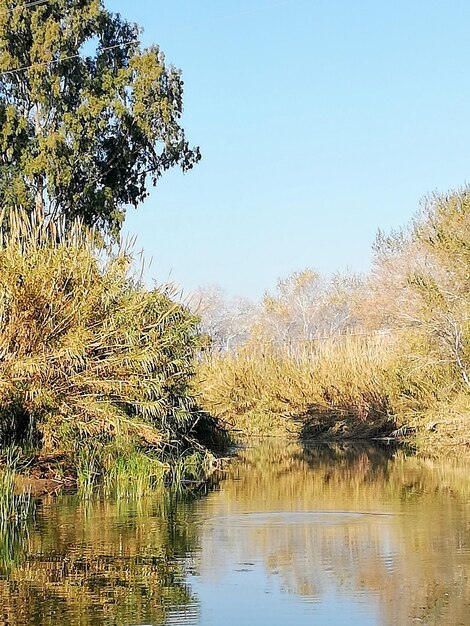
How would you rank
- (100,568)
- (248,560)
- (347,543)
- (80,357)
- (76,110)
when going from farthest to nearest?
(76,110) → (80,357) → (347,543) → (248,560) → (100,568)

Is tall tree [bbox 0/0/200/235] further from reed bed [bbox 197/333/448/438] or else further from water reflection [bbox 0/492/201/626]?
water reflection [bbox 0/492/201/626]

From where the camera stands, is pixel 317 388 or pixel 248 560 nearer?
pixel 248 560

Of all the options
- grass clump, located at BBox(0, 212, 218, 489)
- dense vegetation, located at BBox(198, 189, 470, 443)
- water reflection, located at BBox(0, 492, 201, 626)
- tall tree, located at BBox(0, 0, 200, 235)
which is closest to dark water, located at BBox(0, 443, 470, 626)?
water reflection, located at BBox(0, 492, 201, 626)

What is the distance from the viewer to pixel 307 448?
103 ft

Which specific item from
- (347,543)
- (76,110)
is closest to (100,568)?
(347,543)

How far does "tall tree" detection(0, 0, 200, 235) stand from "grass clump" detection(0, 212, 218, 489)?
11.4 meters

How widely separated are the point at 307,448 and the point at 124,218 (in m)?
8.25

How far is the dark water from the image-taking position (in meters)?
8.70

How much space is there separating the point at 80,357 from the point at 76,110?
48.9ft

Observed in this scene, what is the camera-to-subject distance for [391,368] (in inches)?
1261

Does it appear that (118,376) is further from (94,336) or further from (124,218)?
(124,218)

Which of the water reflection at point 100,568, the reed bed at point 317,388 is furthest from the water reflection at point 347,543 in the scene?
the reed bed at point 317,388

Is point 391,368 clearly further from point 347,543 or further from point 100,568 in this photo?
point 100,568

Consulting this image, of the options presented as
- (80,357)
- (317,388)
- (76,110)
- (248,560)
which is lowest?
(248,560)
